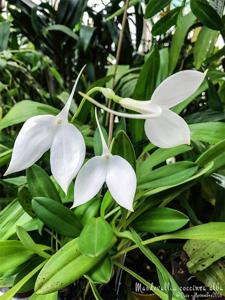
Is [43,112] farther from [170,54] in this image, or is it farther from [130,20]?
[130,20]

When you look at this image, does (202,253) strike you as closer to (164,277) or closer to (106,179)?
(164,277)

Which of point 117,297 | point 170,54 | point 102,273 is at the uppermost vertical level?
point 170,54

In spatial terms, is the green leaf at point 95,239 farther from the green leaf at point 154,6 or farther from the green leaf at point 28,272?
the green leaf at point 154,6

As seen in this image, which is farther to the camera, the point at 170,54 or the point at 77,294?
the point at 170,54

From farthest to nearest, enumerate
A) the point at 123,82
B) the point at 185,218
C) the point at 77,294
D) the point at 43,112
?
the point at 123,82 → the point at 43,112 → the point at 77,294 → the point at 185,218

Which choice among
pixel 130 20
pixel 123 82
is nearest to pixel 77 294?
pixel 123 82

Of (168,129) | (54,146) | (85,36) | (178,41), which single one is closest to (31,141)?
(54,146)

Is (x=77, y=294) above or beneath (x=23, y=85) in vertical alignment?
beneath

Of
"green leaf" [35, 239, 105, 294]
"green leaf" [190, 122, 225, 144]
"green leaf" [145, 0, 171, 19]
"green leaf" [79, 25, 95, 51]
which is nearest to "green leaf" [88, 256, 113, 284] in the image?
"green leaf" [35, 239, 105, 294]

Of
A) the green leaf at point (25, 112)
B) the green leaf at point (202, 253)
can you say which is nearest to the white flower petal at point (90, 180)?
the green leaf at point (202, 253)
